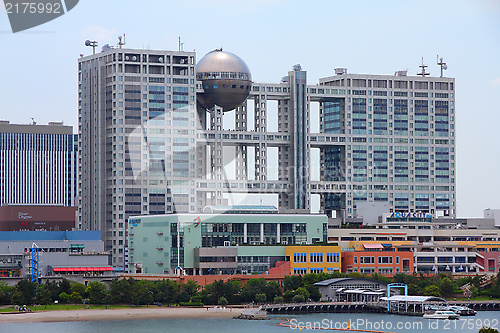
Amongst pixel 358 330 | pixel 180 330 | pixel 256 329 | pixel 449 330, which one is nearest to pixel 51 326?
pixel 180 330

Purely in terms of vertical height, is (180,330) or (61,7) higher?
(61,7)

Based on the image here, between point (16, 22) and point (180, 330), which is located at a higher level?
point (16, 22)

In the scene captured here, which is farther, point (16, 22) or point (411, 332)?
point (411, 332)

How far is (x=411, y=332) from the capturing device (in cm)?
19325

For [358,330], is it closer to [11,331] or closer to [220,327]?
[220,327]

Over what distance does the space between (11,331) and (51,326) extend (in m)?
11.6

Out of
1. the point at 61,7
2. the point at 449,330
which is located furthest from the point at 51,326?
the point at 61,7

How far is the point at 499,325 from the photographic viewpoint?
198 meters

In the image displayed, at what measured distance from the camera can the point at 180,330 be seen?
193 meters

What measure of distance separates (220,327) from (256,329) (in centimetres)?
746

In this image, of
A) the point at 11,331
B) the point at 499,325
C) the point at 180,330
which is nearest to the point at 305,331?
the point at 180,330

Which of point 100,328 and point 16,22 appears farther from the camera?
point 100,328

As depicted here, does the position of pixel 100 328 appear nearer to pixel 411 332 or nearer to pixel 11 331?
pixel 11 331

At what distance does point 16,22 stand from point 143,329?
106m
